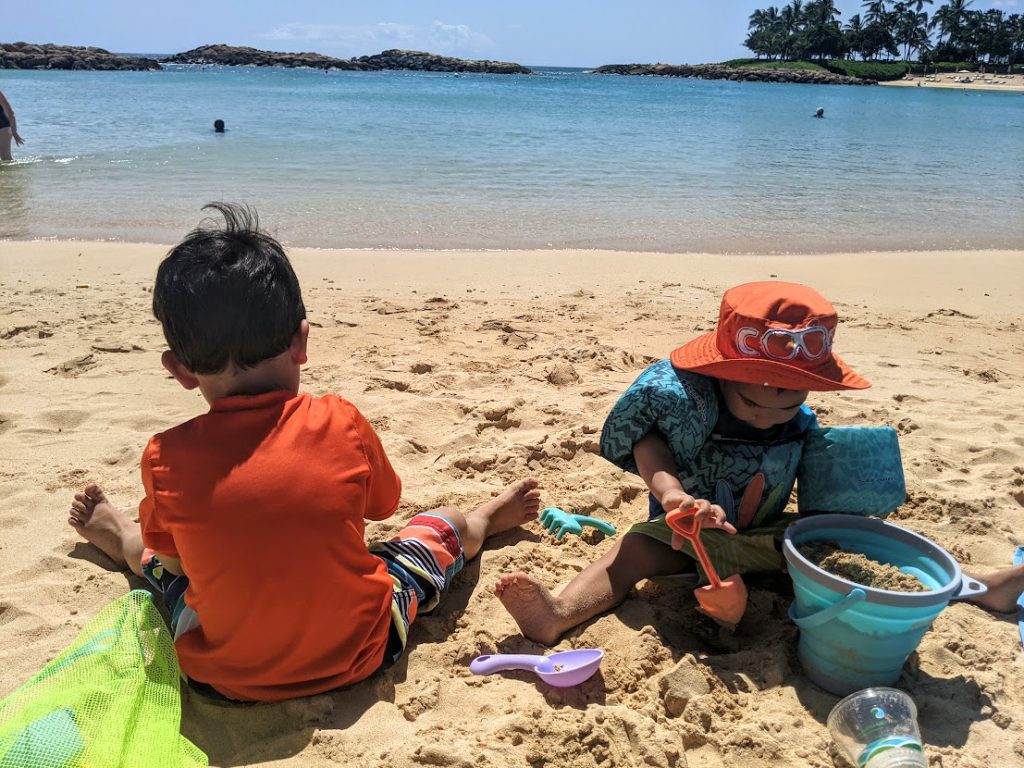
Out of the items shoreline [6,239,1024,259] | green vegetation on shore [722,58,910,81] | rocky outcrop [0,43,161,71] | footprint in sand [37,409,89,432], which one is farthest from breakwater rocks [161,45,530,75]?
footprint in sand [37,409,89,432]

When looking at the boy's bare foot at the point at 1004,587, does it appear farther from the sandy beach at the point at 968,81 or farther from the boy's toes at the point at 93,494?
the sandy beach at the point at 968,81

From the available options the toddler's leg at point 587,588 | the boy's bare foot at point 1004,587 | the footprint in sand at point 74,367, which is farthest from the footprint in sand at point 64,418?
the boy's bare foot at point 1004,587

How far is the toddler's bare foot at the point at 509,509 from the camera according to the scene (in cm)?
255

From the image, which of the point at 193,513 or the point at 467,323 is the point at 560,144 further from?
the point at 193,513

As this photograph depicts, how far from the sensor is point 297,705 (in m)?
1.81

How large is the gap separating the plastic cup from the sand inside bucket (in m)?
0.24

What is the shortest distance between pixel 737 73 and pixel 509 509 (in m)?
76.6

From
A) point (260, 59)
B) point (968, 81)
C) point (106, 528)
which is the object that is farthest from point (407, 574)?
point (260, 59)

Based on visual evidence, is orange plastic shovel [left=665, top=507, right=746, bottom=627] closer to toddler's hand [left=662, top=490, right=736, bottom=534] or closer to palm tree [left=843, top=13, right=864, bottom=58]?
toddler's hand [left=662, top=490, right=736, bottom=534]

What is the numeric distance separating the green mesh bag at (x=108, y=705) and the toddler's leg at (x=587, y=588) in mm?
822

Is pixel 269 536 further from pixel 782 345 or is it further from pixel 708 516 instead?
pixel 782 345

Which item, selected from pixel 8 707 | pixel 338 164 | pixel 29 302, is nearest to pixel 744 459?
pixel 8 707

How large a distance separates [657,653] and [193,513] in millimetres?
1198

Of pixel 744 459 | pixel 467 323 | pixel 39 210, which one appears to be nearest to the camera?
pixel 744 459
